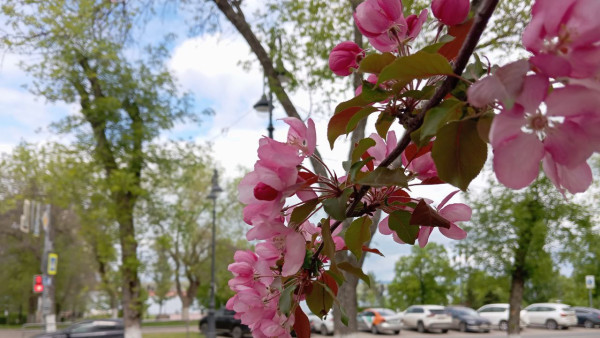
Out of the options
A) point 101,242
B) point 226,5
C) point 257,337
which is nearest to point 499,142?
point 257,337

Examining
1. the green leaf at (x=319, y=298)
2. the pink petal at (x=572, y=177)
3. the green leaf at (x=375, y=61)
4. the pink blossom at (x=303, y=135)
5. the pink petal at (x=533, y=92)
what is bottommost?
the green leaf at (x=319, y=298)

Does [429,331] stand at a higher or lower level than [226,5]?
lower

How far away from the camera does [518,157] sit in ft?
1.29

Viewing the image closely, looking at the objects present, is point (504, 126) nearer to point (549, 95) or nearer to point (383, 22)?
point (549, 95)

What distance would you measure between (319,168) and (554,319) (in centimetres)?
2369

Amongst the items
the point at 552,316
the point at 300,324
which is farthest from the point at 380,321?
the point at 300,324

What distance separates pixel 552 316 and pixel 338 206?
2602 centimetres

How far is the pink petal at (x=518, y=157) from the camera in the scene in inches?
15.3

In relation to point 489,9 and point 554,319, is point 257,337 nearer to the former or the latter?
point 489,9

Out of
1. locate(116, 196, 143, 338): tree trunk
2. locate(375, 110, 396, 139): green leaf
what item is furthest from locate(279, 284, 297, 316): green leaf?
locate(116, 196, 143, 338): tree trunk

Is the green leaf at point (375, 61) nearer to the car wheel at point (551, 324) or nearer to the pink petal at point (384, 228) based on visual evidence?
the pink petal at point (384, 228)

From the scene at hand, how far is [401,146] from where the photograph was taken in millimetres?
536

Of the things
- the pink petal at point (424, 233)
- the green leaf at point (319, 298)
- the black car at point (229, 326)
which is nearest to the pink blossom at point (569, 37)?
the pink petal at point (424, 233)

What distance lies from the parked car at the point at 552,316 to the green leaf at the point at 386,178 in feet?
84.3
